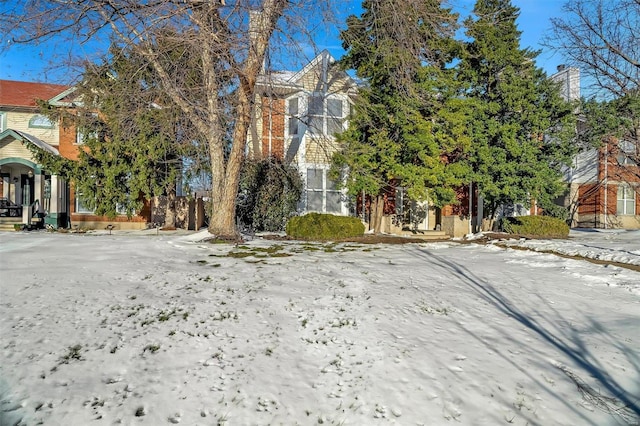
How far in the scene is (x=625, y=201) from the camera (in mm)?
24594

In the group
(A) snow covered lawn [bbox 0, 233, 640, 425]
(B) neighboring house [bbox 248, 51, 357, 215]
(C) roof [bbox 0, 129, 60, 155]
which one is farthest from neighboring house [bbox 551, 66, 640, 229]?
(C) roof [bbox 0, 129, 60, 155]

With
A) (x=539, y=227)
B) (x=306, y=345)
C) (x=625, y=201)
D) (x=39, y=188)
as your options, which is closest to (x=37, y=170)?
(x=39, y=188)

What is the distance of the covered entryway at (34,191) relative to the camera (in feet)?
53.8

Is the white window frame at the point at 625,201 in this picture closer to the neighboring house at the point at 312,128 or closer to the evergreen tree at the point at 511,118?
the evergreen tree at the point at 511,118

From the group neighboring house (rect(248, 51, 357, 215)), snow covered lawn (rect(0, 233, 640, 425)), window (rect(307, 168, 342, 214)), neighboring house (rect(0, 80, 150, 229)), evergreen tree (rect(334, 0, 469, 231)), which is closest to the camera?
snow covered lawn (rect(0, 233, 640, 425))

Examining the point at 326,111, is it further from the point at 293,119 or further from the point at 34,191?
the point at 34,191

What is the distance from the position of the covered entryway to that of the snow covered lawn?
10.7m

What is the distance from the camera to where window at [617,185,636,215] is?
24.4 metres

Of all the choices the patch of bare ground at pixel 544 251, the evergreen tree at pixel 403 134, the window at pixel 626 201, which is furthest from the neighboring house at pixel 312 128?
the window at pixel 626 201

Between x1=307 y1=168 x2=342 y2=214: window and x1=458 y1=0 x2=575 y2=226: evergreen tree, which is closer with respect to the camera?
x1=458 y1=0 x2=575 y2=226: evergreen tree

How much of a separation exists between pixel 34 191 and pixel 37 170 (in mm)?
1565

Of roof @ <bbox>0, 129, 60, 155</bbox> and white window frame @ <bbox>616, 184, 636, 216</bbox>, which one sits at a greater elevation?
roof @ <bbox>0, 129, 60, 155</bbox>

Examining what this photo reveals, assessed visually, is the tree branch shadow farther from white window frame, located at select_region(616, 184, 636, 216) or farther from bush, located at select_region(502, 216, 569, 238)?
white window frame, located at select_region(616, 184, 636, 216)

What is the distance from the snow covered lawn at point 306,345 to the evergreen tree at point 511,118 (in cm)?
860
